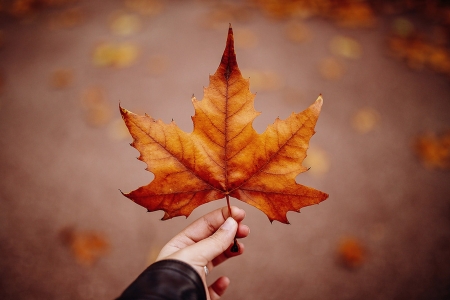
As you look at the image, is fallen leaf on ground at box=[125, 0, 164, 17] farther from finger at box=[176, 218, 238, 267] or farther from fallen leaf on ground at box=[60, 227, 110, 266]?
finger at box=[176, 218, 238, 267]

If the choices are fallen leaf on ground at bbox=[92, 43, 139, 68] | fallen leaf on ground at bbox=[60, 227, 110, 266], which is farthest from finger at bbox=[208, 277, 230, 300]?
fallen leaf on ground at bbox=[92, 43, 139, 68]

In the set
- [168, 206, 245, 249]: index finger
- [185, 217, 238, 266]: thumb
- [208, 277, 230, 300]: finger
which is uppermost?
[185, 217, 238, 266]: thumb

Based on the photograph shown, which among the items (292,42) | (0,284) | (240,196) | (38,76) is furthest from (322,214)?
(38,76)

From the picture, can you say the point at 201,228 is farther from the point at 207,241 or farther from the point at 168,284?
the point at 168,284

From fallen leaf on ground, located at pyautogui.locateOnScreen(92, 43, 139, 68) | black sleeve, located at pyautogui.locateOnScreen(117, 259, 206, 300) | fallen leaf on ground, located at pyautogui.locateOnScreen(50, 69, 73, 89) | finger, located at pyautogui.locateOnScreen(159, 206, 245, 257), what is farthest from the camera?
fallen leaf on ground, located at pyautogui.locateOnScreen(92, 43, 139, 68)

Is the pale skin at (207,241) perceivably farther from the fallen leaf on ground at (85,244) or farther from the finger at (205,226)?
the fallen leaf on ground at (85,244)

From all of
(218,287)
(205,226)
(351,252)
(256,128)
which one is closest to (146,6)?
(256,128)

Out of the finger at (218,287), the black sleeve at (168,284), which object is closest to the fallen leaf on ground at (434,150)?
the finger at (218,287)

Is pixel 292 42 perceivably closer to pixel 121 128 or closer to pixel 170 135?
pixel 121 128
